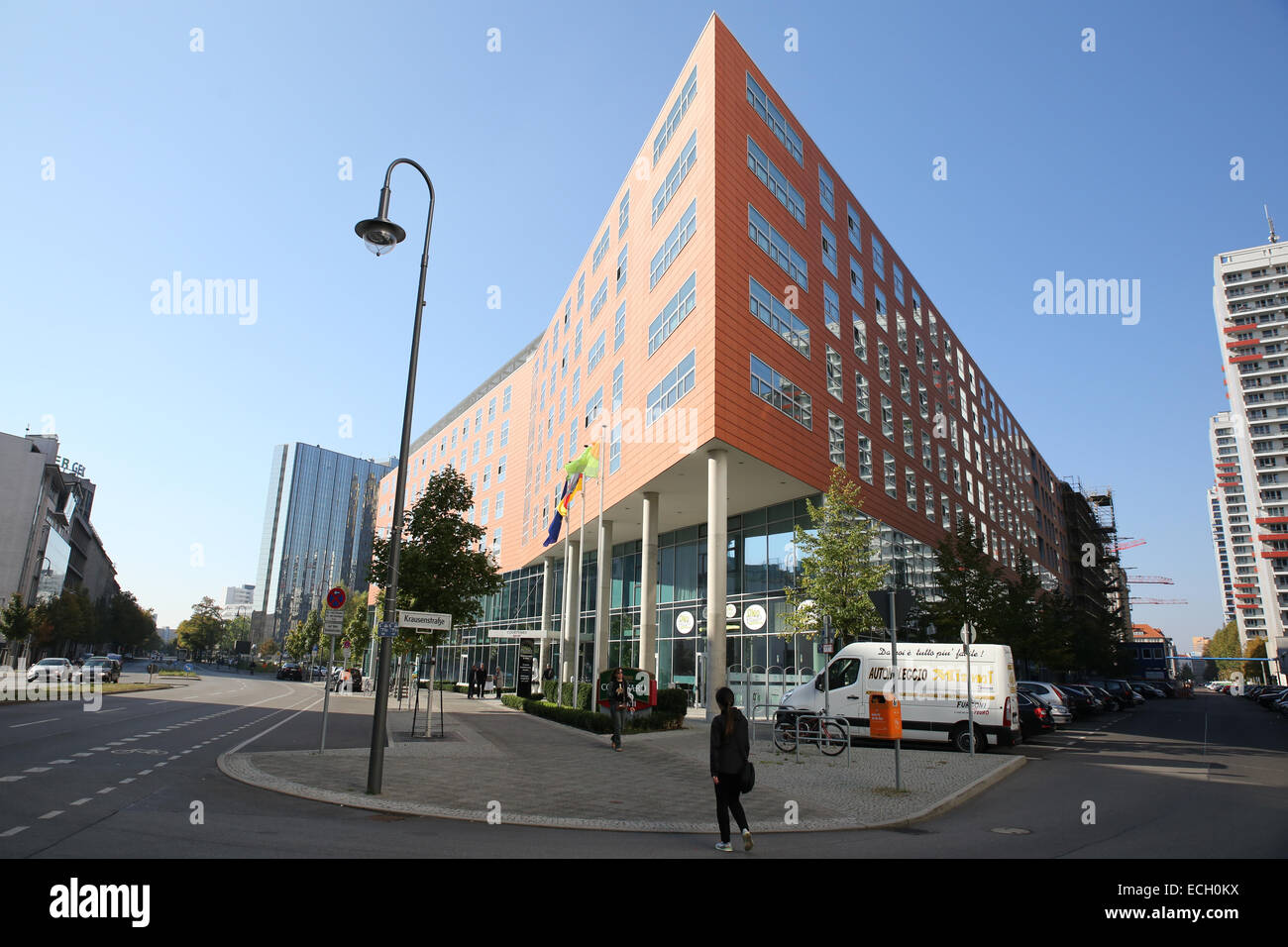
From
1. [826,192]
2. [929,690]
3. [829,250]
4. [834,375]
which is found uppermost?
[826,192]

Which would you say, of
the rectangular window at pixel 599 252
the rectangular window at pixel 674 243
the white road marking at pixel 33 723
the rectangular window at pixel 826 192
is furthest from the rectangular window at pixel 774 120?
the white road marking at pixel 33 723

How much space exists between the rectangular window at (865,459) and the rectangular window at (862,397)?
1.19 meters

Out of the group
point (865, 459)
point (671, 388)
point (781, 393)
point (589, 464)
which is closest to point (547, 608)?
point (589, 464)

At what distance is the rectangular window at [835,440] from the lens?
31188 millimetres

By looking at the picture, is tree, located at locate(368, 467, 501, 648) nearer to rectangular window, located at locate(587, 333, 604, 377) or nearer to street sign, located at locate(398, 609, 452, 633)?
street sign, located at locate(398, 609, 452, 633)

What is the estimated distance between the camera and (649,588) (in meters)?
31.0

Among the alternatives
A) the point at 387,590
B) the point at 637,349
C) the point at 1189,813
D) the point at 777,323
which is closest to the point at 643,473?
the point at 637,349

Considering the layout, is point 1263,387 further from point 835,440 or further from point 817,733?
point 817,733

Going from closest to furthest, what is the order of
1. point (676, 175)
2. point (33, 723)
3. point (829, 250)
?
point (33, 723) < point (676, 175) < point (829, 250)

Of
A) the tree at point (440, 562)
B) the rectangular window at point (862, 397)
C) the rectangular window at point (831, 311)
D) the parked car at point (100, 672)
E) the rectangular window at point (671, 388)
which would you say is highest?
the rectangular window at point (831, 311)

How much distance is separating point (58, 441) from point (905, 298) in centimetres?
8872

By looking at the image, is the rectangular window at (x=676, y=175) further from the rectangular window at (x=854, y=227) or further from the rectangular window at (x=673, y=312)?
the rectangular window at (x=854, y=227)

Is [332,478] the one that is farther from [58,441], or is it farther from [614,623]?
[614,623]

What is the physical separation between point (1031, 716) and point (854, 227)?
25.3 meters
